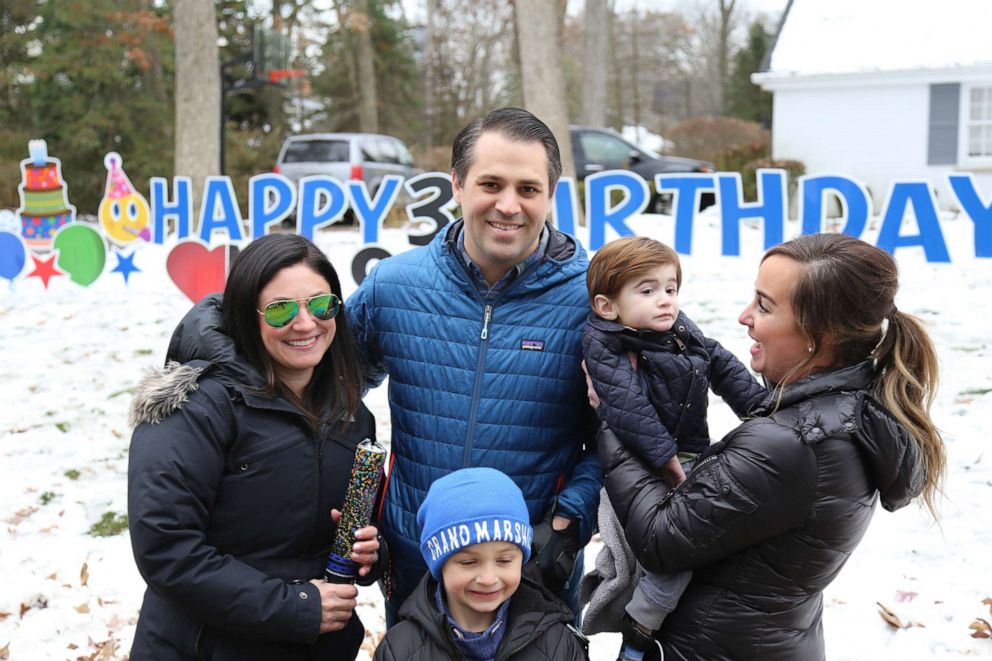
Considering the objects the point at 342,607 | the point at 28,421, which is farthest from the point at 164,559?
the point at 28,421

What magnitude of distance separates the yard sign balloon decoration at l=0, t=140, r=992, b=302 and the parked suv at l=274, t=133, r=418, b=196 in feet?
17.3

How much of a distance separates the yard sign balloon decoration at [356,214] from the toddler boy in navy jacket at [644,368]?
20.0 ft

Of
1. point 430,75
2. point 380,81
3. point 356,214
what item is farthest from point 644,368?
point 430,75

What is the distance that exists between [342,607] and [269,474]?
0.39 m

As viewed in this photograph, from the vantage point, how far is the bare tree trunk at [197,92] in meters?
12.4

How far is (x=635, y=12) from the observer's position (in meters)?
41.1

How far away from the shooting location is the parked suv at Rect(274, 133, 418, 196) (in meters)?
17.5

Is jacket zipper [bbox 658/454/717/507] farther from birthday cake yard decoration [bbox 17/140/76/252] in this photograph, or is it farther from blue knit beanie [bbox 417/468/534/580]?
birthday cake yard decoration [bbox 17/140/76/252]

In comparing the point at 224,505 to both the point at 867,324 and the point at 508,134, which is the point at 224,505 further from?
the point at 867,324

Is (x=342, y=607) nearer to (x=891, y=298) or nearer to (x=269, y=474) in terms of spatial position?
(x=269, y=474)

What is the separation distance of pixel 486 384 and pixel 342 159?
52.2 ft

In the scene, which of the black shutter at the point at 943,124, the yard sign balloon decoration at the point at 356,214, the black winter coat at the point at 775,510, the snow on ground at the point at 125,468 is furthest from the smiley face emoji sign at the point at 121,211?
the black shutter at the point at 943,124

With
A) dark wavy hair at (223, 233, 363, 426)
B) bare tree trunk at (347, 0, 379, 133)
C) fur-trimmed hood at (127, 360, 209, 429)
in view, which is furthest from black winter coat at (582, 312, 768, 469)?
bare tree trunk at (347, 0, 379, 133)

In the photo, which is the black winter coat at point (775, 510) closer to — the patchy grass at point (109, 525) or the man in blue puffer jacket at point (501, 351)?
the man in blue puffer jacket at point (501, 351)
